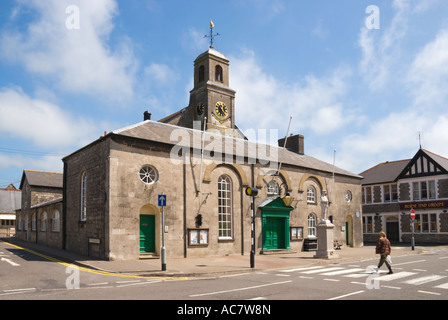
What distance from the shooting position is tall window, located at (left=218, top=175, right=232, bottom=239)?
22250 mm

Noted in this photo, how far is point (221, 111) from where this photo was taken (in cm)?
3656

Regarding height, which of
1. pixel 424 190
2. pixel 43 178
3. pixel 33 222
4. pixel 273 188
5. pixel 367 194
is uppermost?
pixel 43 178

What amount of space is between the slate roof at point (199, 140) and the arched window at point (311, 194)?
5.34ft

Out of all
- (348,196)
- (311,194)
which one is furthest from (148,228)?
(348,196)

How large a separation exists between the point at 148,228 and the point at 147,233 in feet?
0.86

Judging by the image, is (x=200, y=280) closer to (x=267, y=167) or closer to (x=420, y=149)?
(x=267, y=167)

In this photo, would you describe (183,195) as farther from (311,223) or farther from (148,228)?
(311,223)

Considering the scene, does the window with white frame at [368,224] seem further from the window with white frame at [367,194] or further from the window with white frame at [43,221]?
the window with white frame at [43,221]

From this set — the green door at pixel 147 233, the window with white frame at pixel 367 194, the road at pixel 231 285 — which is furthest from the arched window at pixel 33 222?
the window with white frame at pixel 367 194

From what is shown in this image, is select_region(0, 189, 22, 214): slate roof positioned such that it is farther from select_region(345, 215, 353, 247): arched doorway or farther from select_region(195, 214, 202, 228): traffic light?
select_region(345, 215, 353, 247): arched doorway
